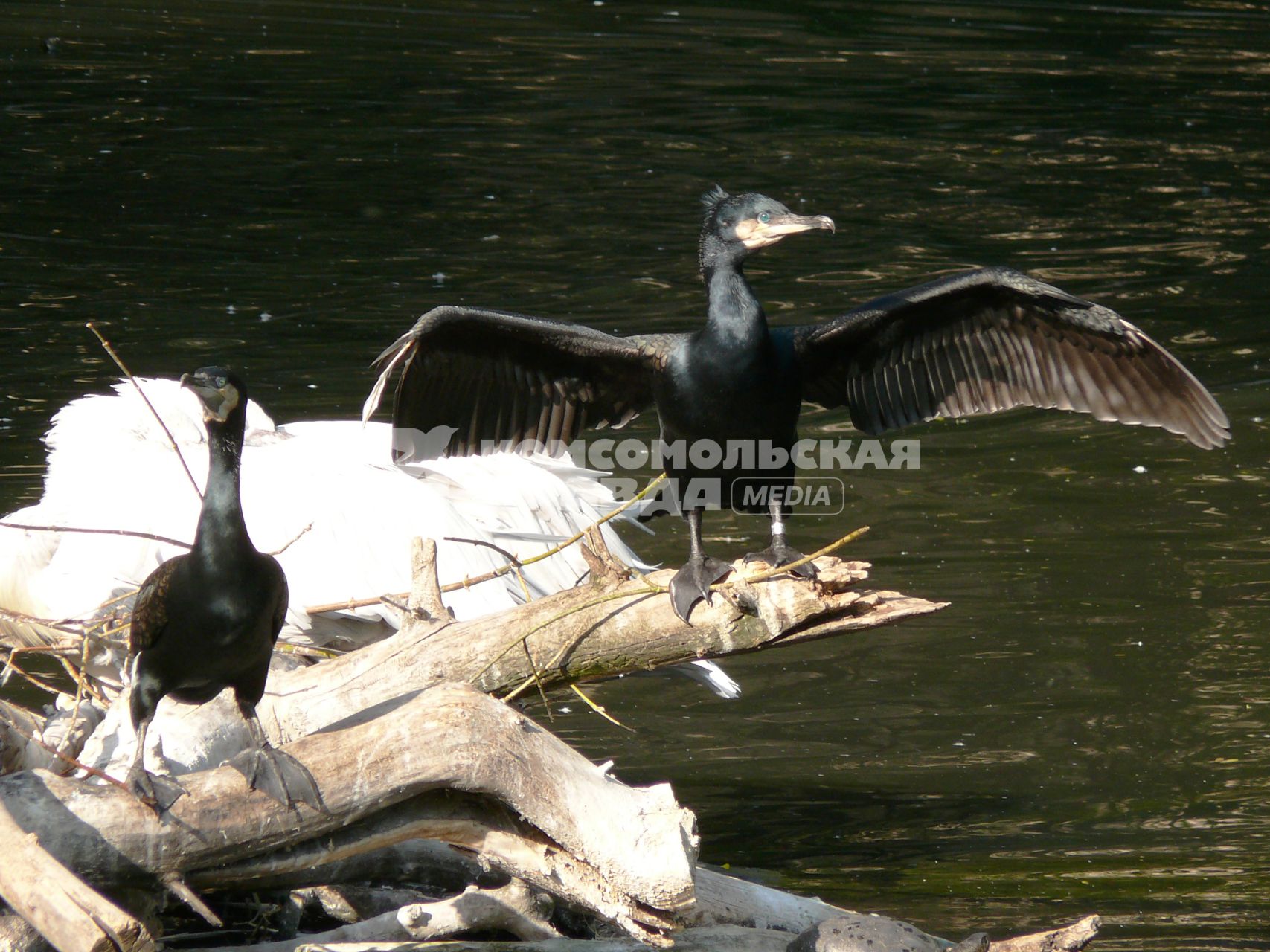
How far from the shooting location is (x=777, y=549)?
4512 mm

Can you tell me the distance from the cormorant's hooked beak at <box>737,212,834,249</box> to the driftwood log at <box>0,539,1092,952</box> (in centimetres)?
86

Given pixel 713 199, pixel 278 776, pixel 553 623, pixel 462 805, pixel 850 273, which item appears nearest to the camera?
pixel 278 776

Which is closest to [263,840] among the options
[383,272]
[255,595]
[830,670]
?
[255,595]

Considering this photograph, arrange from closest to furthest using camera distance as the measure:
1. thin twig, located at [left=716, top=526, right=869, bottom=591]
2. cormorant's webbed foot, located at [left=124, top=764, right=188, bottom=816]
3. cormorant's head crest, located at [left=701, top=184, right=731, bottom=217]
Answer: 1. cormorant's webbed foot, located at [left=124, top=764, right=188, bottom=816]
2. thin twig, located at [left=716, top=526, right=869, bottom=591]
3. cormorant's head crest, located at [left=701, top=184, right=731, bottom=217]

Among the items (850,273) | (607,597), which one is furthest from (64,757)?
(850,273)

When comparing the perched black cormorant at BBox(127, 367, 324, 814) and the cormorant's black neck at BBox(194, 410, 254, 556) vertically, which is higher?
the cormorant's black neck at BBox(194, 410, 254, 556)

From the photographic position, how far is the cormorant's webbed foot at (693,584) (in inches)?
167

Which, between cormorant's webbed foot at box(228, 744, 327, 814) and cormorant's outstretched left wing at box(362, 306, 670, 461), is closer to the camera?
cormorant's webbed foot at box(228, 744, 327, 814)

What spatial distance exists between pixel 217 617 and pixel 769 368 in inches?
63.0

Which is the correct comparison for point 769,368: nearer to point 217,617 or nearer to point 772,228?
point 772,228

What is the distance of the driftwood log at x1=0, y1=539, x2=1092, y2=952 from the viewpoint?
12.2 feet

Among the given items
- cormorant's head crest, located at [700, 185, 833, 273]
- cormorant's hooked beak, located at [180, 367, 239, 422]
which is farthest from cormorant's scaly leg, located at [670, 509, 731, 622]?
cormorant's hooked beak, located at [180, 367, 239, 422]

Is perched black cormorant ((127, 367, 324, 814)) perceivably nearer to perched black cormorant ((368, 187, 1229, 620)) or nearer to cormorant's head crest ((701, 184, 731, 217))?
perched black cormorant ((368, 187, 1229, 620))

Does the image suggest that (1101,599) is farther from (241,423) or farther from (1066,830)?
(241,423)
